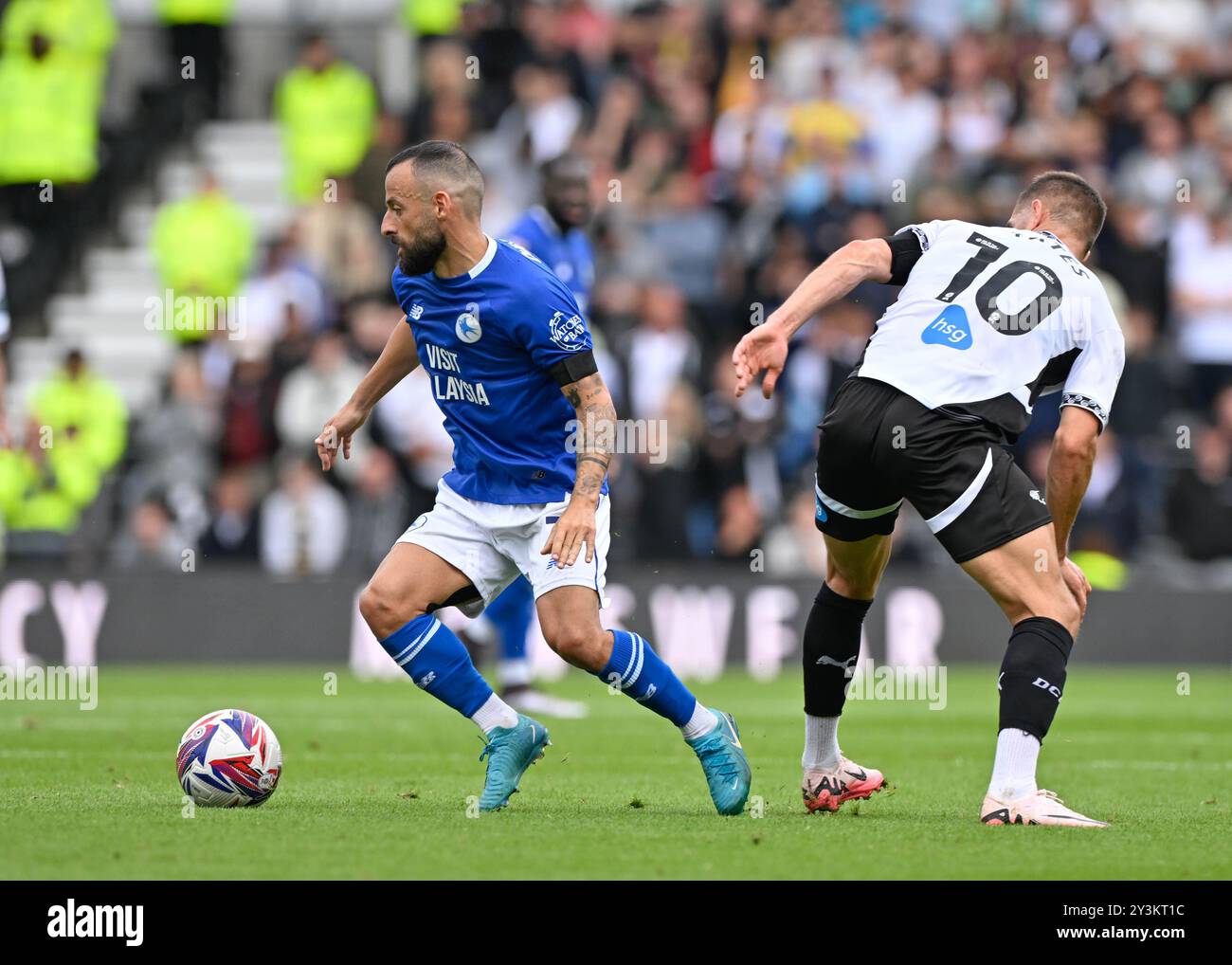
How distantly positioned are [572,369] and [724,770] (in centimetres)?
158

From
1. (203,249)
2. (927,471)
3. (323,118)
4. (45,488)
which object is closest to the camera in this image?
(927,471)

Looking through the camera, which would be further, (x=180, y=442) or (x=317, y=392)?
(x=180, y=442)

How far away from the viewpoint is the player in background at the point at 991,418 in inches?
278

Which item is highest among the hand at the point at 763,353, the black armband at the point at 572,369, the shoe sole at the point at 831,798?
the hand at the point at 763,353

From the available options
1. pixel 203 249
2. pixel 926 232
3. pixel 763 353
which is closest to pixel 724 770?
pixel 763 353

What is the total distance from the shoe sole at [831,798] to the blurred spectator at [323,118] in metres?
13.1

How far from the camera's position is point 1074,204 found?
25.0 ft

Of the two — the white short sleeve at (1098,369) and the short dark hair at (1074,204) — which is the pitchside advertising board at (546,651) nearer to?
the short dark hair at (1074,204)

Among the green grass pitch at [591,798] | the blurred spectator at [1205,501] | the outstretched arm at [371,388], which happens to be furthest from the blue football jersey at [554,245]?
the blurred spectator at [1205,501]

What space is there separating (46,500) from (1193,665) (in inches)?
384

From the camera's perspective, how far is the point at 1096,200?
7.63 meters

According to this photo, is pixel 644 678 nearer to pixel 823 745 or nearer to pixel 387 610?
pixel 823 745

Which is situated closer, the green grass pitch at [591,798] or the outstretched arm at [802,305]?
the green grass pitch at [591,798]
